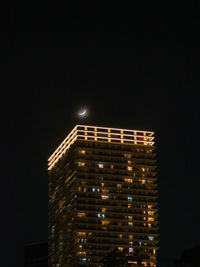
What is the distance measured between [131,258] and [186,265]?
49884 mm

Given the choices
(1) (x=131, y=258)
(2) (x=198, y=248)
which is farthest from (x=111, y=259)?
(2) (x=198, y=248)

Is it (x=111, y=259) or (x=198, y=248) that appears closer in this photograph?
(x=198, y=248)

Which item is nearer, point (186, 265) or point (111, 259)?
point (186, 265)

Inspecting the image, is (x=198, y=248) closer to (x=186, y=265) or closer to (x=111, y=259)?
(x=186, y=265)

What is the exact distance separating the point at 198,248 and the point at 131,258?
162ft

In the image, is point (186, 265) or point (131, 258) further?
point (131, 258)

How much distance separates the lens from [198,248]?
2943 inches

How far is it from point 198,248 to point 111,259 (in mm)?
53298

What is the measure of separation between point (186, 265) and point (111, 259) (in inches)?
2115

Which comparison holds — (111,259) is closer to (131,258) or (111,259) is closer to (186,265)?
(131,258)

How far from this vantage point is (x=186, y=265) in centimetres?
7381

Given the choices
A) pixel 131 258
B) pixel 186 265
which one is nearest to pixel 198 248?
pixel 186 265

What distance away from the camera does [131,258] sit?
12294 centimetres

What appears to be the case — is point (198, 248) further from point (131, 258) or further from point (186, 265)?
point (131, 258)
